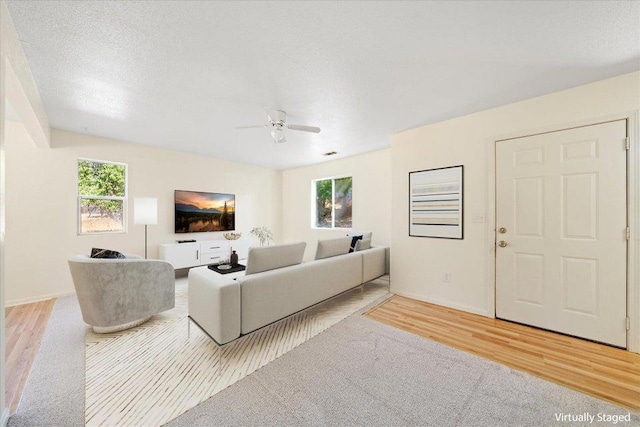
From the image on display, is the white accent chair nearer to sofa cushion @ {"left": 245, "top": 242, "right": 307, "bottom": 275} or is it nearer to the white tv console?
sofa cushion @ {"left": 245, "top": 242, "right": 307, "bottom": 275}

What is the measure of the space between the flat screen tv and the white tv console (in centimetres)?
41

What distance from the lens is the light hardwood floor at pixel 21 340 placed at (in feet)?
5.73

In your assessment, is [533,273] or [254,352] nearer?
[254,352]

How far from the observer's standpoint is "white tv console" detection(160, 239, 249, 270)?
445 cm

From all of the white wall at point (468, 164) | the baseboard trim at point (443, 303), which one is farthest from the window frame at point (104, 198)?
the baseboard trim at point (443, 303)

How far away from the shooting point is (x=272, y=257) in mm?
2473

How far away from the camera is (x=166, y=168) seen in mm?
4711

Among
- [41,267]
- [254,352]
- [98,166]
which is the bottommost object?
[254,352]

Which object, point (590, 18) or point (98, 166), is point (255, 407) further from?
point (98, 166)

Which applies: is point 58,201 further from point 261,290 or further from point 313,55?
point 313,55

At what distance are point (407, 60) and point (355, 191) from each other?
3291 millimetres

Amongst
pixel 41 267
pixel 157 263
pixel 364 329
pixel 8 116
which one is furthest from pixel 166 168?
pixel 364 329

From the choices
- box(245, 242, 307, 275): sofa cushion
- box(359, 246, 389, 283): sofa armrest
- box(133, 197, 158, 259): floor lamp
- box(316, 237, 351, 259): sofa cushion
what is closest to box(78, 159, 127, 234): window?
box(133, 197, 158, 259): floor lamp

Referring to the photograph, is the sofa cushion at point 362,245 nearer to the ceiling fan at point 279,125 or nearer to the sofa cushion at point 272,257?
→ the sofa cushion at point 272,257
